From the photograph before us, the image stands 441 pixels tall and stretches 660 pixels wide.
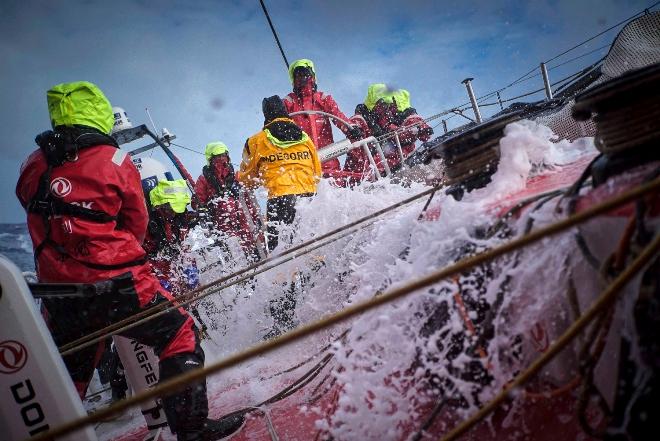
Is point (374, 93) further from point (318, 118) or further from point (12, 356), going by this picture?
point (12, 356)

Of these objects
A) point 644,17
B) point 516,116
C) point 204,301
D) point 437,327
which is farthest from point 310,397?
point 644,17

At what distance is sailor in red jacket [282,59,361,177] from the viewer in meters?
7.26

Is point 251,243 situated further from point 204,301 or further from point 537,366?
point 537,366

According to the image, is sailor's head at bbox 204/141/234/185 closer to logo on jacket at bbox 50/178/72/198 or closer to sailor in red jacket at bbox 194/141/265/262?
sailor in red jacket at bbox 194/141/265/262

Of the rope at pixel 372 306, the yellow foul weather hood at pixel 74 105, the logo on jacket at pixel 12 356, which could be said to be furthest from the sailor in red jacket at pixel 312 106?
the rope at pixel 372 306

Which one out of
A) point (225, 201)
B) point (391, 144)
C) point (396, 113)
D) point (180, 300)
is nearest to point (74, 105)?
point (180, 300)

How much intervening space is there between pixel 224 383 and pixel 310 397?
1740mm

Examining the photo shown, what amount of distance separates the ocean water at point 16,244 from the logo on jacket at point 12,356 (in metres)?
21.7

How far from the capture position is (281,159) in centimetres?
497

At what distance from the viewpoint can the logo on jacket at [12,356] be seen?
1681 millimetres

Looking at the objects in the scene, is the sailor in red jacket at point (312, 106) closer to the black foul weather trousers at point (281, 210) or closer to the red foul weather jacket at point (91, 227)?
the black foul weather trousers at point (281, 210)

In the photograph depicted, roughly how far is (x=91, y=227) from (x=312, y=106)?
18.9ft

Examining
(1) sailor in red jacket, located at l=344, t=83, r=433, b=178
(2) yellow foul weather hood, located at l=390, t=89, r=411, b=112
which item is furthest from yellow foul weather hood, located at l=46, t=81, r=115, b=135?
(2) yellow foul weather hood, located at l=390, t=89, r=411, b=112

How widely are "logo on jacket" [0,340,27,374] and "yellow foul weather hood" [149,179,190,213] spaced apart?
401cm
